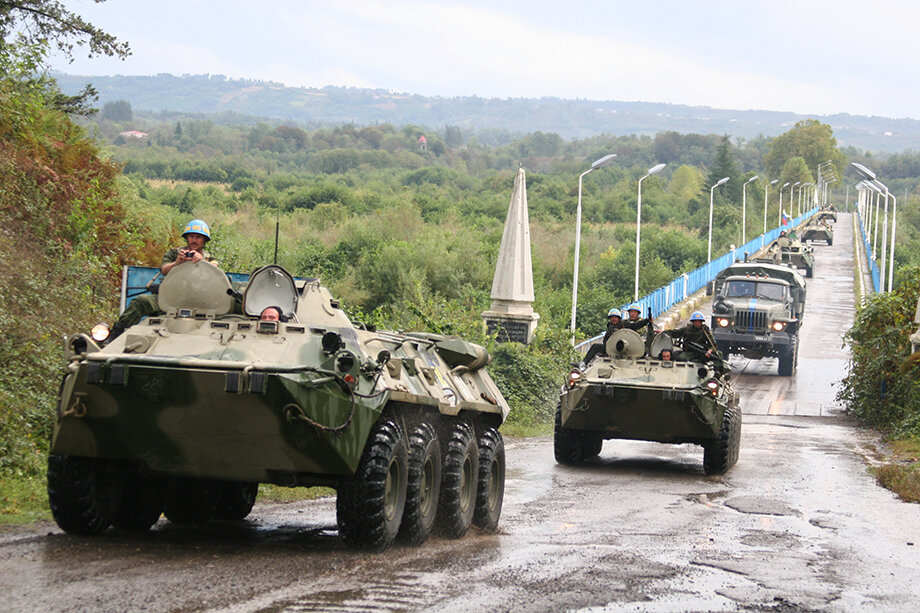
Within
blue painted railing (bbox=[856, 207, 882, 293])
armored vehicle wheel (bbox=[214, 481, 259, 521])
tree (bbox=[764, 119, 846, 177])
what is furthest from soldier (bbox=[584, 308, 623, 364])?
tree (bbox=[764, 119, 846, 177])

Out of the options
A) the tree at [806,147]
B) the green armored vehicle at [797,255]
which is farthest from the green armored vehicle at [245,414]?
the tree at [806,147]

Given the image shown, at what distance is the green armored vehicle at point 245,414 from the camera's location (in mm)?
8039

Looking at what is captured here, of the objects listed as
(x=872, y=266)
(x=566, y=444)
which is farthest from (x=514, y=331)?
(x=872, y=266)

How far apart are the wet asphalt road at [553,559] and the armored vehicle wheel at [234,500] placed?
5.4 inches

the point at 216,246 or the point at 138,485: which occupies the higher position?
the point at 216,246

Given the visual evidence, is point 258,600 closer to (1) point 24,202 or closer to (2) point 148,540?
(2) point 148,540

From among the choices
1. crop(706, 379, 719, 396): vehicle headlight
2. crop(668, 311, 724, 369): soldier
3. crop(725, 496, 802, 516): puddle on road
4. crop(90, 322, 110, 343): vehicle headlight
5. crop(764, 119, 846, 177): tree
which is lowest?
crop(725, 496, 802, 516): puddle on road

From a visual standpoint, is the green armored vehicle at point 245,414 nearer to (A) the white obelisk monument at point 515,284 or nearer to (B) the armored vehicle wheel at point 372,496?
(B) the armored vehicle wheel at point 372,496

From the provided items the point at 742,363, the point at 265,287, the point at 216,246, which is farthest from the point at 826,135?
the point at 265,287

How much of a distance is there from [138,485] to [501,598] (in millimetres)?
3430

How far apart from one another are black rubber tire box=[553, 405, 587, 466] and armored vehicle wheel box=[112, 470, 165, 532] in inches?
280

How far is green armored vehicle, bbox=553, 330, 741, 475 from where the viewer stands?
15258mm

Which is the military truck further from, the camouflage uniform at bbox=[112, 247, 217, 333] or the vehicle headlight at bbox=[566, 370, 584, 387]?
the camouflage uniform at bbox=[112, 247, 217, 333]

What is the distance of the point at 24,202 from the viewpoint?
1781 centimetres
